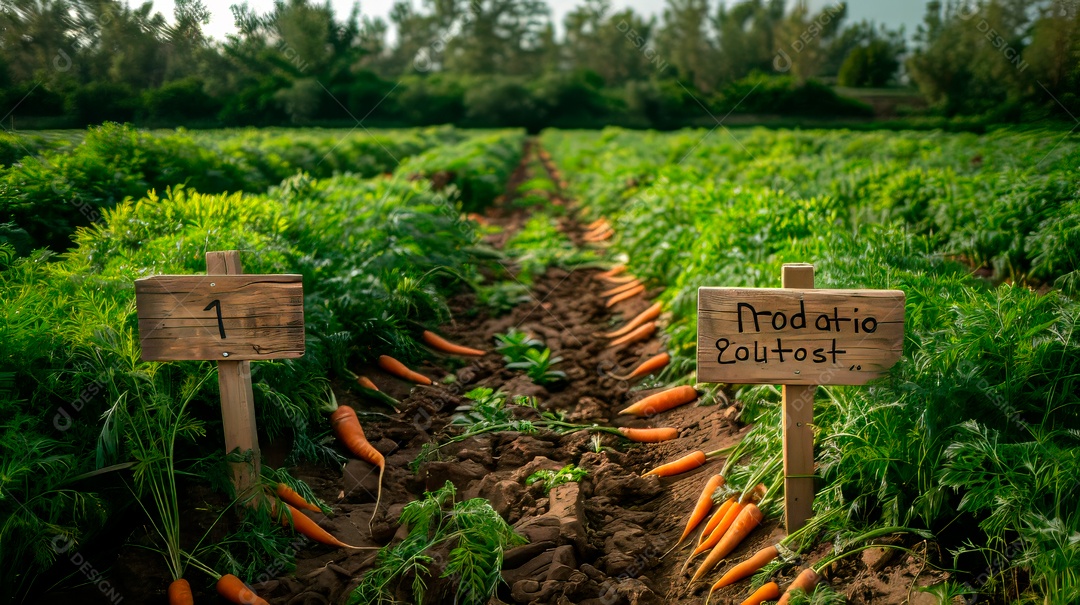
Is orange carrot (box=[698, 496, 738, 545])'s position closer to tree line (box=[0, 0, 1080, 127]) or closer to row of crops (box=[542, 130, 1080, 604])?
row of crops (box=[542, 130, 1080, 604])

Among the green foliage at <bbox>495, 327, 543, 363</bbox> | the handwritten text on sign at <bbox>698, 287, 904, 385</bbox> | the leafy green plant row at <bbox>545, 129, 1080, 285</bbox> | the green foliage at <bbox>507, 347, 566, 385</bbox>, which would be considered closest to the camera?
the handwritten text on sign at <bbox>698, 287, 904, 385</bbox>

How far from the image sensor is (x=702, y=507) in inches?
123

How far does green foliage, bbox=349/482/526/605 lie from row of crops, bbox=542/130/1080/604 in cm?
133

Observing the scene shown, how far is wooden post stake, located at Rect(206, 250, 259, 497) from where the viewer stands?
2998 mm

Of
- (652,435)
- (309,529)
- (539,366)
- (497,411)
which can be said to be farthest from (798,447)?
(539,366)

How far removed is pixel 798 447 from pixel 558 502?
1.13 m

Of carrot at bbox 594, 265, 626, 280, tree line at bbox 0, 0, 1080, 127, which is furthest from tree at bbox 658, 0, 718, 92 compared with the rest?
carrot at bbox 594, 265, 626, 280

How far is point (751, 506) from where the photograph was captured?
2.95 m

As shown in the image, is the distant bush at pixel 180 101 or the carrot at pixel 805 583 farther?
the distant bush at pixel 180 101

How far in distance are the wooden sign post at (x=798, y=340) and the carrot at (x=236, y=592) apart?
2.01 m

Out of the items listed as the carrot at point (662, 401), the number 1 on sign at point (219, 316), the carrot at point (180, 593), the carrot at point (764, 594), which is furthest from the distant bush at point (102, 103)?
the carrot at point (764, 594)

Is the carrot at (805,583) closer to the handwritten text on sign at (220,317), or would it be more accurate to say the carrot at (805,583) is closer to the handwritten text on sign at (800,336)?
the handwritten text on sign at (800,336)

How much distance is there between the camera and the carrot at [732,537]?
2834 millimetres

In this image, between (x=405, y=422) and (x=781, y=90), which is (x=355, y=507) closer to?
(x=405, y=422)
